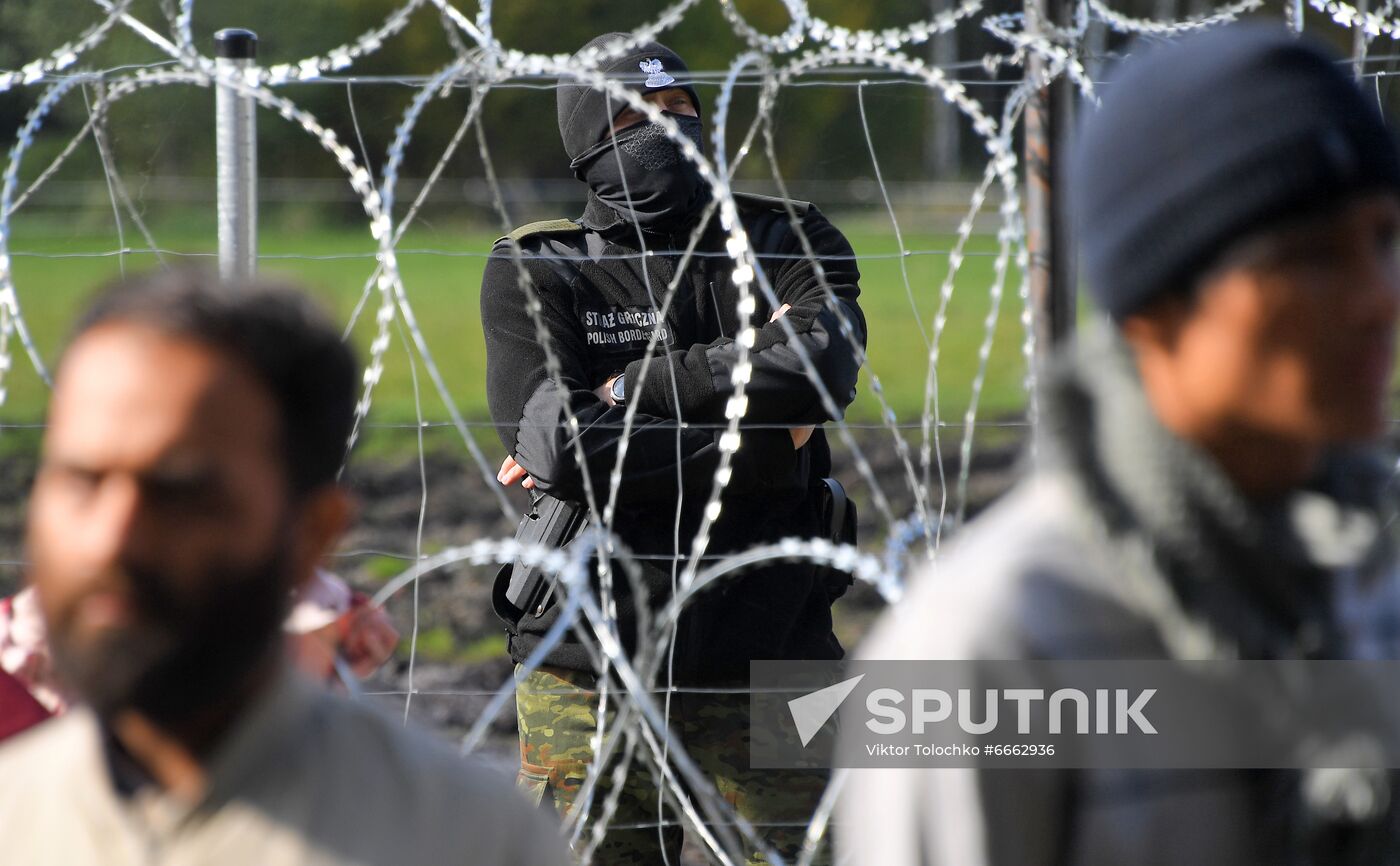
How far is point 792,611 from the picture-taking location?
274 centimetres

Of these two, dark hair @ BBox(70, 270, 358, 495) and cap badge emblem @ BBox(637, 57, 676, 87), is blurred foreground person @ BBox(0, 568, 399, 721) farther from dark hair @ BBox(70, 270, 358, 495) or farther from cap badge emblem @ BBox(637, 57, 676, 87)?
cap badge emblem @ BBox(637, 57, 676, 87)

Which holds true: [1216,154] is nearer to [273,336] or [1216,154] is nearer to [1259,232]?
[1259,232]

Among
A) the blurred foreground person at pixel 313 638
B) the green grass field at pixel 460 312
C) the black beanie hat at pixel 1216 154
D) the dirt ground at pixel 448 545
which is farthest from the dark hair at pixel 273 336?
the green grass field at pixel 460 312

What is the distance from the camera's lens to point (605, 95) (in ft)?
9.37

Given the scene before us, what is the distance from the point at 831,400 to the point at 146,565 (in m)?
1.73

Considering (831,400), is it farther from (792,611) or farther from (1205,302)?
(1205,302)

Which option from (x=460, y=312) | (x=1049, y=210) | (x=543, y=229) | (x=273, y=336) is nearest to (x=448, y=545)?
(x=543, y=229)

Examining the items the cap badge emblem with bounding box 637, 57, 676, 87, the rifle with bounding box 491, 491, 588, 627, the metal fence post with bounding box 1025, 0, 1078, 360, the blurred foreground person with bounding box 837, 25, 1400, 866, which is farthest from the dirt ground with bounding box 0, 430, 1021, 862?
the blurred foreground person with bounding box 837, 25, 1400, 866

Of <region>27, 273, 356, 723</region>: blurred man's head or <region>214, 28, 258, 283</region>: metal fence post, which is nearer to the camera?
<region>27, 273, 356, 723</region>: blurred man's head

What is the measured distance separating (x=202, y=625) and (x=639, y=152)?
74.0 inches

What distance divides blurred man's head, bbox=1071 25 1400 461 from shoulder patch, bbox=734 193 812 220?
5.93 feet

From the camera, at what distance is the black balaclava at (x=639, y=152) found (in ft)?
9.39

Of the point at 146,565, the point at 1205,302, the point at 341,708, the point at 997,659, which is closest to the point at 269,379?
the point at 146,565

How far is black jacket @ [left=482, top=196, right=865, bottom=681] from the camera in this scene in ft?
8.96
